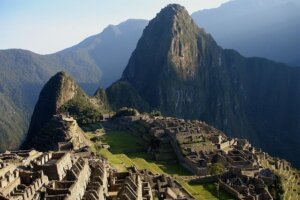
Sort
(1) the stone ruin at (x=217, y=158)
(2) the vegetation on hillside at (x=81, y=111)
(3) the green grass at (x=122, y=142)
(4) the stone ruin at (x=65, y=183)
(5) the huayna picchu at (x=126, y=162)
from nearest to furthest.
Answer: (4) the stone ruin at (x=65, y=183) < (5) the huayna picchu at (x=126, y=162) < (1) the stone ruin at (x=217, y=158) < (3) the green grass at (x=122, y=142) < (2) the vegetation on hillside at (x=81, y=111)

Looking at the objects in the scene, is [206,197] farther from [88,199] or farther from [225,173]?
[88,199]

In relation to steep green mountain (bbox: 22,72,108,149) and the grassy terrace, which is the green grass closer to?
the grassy terrace

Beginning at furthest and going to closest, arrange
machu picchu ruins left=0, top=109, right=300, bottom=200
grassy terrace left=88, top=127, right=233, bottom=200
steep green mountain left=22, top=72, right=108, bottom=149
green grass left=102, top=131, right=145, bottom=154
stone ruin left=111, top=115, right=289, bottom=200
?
steep green mountain left=22, top=72, right=108, bottom=149 < green grass left=102, top=131, right=145, bottom=154 < stone ruin left=111, top=115, right=289, bottom=200 < grassy terrace left=88, top=127, right=233, bottom=200 < machu picchu ruins left=0, top=109, right=300, bottom=200

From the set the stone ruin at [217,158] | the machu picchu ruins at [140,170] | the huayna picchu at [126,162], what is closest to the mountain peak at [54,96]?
the huayna picchu at [126,162]

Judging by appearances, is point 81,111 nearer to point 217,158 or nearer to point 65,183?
point 217,158

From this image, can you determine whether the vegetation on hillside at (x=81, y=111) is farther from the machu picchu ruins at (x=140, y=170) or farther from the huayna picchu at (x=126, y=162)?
the machu picchu ruins at (x=140, y=170)

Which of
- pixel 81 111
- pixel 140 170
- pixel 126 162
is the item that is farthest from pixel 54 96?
pixel 140 170

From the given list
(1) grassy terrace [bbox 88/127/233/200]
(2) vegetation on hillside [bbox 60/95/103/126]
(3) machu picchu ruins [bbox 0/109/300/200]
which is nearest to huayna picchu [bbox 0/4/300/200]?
Result: (3) machu picchu ruins [bbox 0/109/300/200]

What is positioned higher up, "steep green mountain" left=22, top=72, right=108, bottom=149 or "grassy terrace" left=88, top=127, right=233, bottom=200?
"steep green mountain" left=22, top=72, right=108, bottom=149
